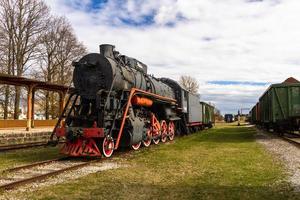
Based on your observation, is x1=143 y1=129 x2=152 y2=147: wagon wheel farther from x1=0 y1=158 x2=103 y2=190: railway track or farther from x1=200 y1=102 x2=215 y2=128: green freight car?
x1=200 y1=102 x2=215 y2=128: green freight car

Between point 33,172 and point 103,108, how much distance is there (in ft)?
12.1

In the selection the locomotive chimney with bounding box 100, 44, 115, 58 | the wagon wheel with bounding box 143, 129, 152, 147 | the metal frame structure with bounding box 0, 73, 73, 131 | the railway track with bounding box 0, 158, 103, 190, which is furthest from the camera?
the metal frame structure with bounding box 0, 73, 73, 131

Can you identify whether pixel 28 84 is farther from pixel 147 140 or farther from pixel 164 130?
pixel 147 140

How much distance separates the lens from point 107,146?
42.5ft

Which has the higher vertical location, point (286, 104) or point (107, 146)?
point (286, 104)

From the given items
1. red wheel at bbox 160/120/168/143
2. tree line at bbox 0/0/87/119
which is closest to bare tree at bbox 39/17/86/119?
tree line at bbox 0/0/87/119

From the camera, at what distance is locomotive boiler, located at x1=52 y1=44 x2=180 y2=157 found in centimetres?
1262

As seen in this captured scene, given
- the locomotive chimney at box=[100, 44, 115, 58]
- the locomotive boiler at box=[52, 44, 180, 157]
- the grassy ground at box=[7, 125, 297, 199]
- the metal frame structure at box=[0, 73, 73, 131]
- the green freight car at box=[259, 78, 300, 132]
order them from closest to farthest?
the grassy ground at box=[7, 125, 297, 199] < the locomotive boiler at box=[52, 44, 180, 157] < the locomotive chimney at box=[100, 44, 115, 58] < the green freight car at box=[259, 78, 300, 132] < the metal frame structure at box=[0, 73, 73, 131]

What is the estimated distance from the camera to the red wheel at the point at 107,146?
41.7 feet

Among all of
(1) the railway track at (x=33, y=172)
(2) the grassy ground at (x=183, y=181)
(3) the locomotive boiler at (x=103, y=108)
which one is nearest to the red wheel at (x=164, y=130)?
(3) the locomotive boiler at (x=103, y=108)

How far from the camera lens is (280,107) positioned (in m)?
22.0

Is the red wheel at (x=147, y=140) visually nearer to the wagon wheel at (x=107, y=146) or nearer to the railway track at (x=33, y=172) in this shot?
the wagon wheel at (x=107, y=146)

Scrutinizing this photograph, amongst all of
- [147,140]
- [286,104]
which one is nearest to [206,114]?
[286,104]

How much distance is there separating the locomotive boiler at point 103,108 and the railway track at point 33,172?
789 mm
